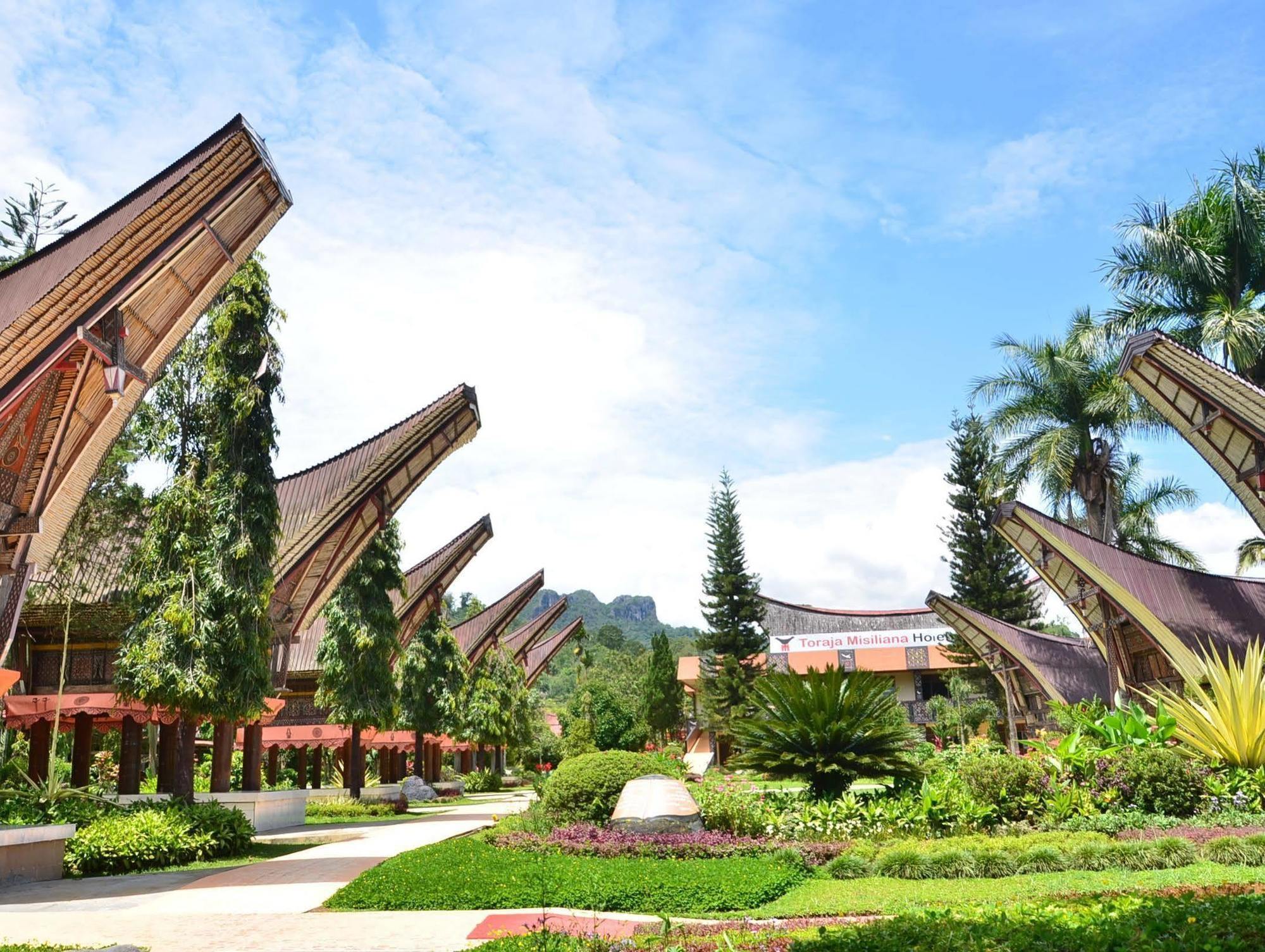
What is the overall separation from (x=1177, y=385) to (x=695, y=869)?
16916 millimetres

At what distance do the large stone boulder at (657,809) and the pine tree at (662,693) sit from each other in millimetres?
37131

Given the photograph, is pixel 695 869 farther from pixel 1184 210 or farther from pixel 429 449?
pixel 1184 210

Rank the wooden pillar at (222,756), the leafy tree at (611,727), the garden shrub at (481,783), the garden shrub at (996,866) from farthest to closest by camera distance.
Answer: the garden shrub at (481,783)
the leafy tree at (611,727)
the wooden pillar at (222,756)
the garden shrub at (996,866)

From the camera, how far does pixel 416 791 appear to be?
31.8 meters

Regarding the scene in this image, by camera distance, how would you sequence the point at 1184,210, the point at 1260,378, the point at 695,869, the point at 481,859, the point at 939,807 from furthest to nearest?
the point at 1184,210 → the point at 1260,378 → the point at 939,807 → the point at 481,859 → the point at 695,869

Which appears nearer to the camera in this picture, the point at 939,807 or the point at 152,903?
the point at 152,903

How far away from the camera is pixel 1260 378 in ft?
85.2

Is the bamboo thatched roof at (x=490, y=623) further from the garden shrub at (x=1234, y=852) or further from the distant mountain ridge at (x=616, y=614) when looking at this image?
the distant mountain ridge at (x=616, y=614)

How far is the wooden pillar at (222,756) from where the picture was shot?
19641mm

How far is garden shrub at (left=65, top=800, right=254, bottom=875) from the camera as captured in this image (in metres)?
13.8

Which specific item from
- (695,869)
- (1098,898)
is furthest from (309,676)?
(1098,898)

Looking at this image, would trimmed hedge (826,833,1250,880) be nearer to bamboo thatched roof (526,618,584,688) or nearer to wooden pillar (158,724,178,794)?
wooden pillar (158,724,178,794)

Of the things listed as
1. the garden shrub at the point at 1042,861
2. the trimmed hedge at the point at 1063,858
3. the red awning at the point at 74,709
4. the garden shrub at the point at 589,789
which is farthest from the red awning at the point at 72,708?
the garden shrub at the point at 1042,861

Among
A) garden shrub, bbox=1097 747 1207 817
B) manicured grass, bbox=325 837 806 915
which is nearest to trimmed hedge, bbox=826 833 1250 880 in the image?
manicured grass, bbox=325 837 806 915
